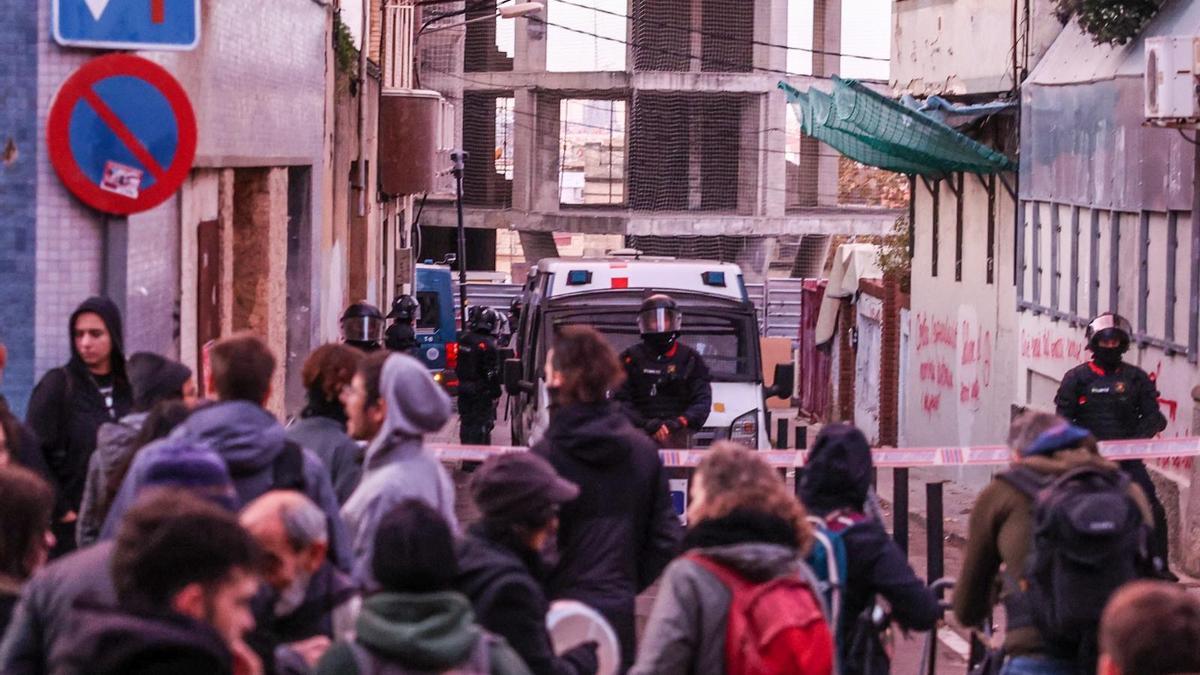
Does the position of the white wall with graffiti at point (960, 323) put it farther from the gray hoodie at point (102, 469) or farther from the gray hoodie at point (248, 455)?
the gray hoodie at point (248, 455)

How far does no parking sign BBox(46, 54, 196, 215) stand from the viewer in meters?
7.81

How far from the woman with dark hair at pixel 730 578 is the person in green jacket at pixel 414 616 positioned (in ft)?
2.56

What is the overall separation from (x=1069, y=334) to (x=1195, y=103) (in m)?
5.32

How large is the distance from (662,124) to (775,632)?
43674 millimetres

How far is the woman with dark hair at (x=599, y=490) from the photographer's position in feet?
19.8

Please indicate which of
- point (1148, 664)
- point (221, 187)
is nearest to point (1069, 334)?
point (221, 187)

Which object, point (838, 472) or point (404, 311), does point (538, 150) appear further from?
point (838, 472)

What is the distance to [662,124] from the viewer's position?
47812 mm

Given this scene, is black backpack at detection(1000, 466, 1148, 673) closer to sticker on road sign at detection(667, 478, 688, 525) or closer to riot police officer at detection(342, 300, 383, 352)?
sticker on road sign at detection(667, 478, 688, 525)

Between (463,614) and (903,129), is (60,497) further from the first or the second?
(903,129)

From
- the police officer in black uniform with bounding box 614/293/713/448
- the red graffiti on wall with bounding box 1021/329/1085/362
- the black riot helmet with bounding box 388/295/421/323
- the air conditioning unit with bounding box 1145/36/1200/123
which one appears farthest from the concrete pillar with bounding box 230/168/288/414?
the red graffiti on wall with bounding box 1021/329/1085/362

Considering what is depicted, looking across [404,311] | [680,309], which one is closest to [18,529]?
[680,309]

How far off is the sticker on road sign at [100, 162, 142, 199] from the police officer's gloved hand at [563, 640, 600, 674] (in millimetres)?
3926

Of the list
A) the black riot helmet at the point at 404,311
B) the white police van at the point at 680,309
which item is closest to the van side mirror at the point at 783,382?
the white police van at the point at 680,309
